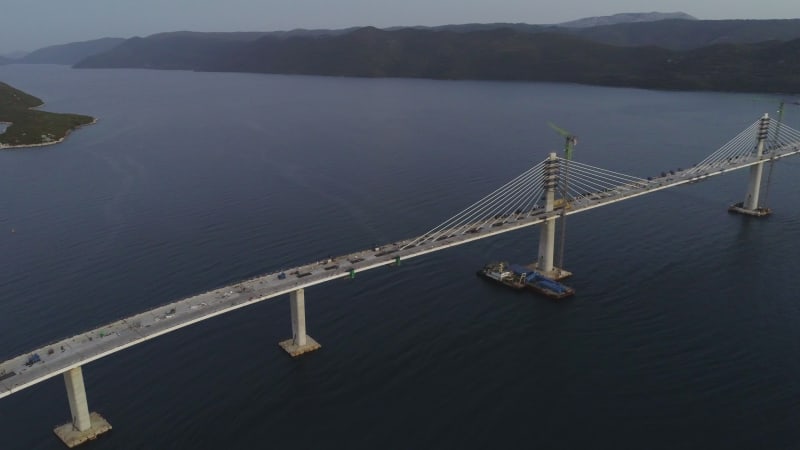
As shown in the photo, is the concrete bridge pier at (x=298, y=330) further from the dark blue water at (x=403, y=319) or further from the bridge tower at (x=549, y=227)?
the bridge tower at (x=549, y=227)

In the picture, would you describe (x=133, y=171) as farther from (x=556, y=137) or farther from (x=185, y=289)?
(x=556, y=137)

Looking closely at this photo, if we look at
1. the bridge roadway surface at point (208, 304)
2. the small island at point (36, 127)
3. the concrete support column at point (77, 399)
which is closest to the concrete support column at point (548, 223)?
the bridge roadway surface at point (208, 304)

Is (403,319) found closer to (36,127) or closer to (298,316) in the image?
(298,316)

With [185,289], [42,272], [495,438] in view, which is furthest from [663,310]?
[42,272]

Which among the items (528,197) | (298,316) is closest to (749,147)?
(528,197)

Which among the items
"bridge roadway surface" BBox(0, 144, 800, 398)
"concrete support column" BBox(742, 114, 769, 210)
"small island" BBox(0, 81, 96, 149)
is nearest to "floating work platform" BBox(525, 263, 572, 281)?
"bridge roadway surface" BBox(0, 144, 800, 398)

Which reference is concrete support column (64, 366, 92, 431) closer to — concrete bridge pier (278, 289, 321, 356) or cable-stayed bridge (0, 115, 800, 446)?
cable-stayed bridge (0, 115, 800, 446)
